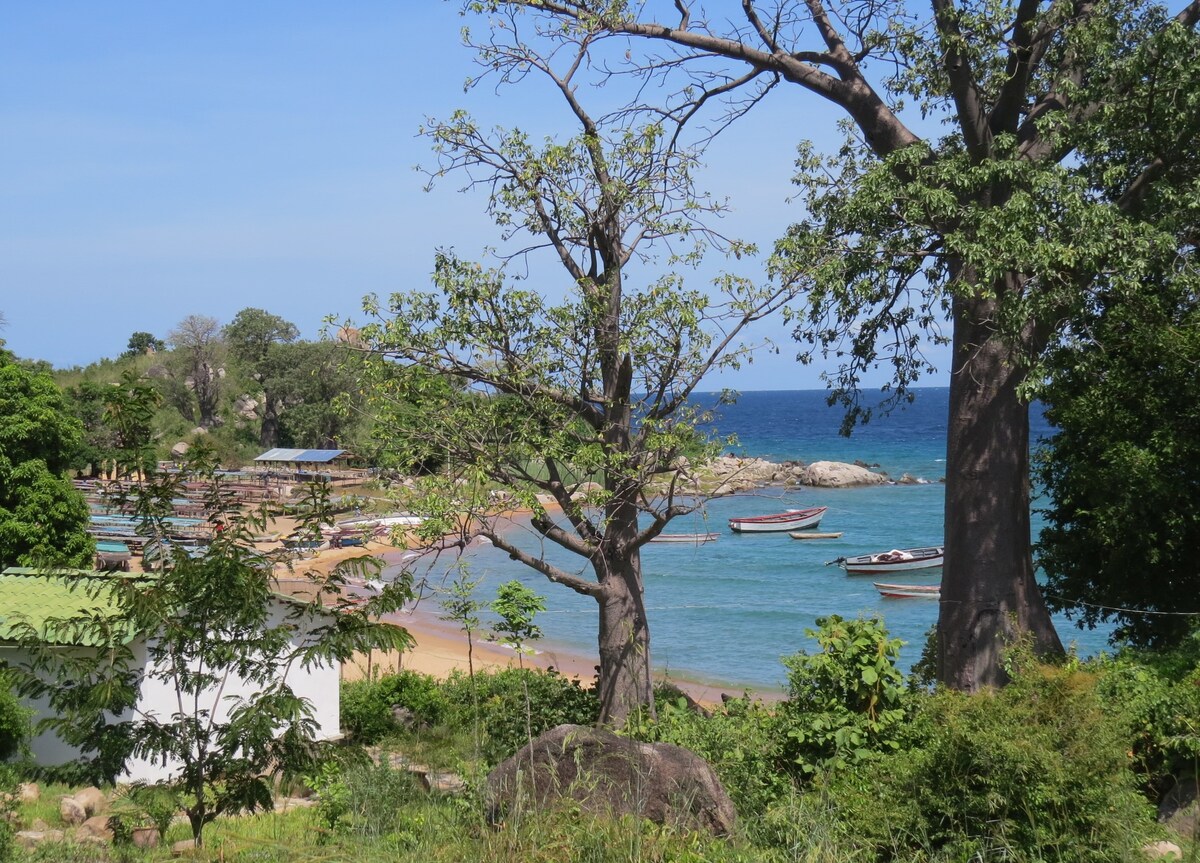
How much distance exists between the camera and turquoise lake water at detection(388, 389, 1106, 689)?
2691cm

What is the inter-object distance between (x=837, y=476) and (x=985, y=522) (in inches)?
2287

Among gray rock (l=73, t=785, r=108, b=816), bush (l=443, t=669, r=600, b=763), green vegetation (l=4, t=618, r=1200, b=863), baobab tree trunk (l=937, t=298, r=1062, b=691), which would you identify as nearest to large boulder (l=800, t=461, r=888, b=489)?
bush (l=443, t=669, r=600, b=763)

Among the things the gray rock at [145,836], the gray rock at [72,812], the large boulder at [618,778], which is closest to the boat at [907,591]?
the gray rock at [72,812]

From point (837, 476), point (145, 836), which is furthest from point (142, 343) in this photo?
point (145, 836)

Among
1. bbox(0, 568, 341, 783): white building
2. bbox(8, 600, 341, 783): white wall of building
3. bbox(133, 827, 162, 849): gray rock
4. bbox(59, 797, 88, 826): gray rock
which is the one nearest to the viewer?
bbox(133, 827, 162, 849): gray rock

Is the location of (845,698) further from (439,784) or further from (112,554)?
(112,554)

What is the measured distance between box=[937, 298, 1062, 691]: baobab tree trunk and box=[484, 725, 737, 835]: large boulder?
17.6 feet

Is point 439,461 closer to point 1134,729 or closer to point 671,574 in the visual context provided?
point 1134,729

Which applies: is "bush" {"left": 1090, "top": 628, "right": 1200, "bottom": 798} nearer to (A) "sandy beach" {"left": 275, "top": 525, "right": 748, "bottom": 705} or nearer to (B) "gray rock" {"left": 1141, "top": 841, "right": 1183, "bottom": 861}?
(B) "gray rock" {"left": 1141, "top": 841, "right": 1183, "bottom": 861}

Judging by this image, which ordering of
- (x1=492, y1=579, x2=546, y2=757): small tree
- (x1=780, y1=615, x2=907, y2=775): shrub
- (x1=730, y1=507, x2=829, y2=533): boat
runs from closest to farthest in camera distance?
(x1=780, y1=615, x2=907, y2=775): shrub → (x1=492, y1=579, x2=546, y2=757): small tree → (x1=730, y1=507, x2=829, y2=533): boat

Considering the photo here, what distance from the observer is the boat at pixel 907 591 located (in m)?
33.7

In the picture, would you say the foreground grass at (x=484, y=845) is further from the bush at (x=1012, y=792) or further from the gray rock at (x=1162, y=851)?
the gray rock at (x=1162, y=851)

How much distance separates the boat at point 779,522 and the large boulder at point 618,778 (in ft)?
143

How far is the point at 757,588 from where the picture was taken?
3688cm
